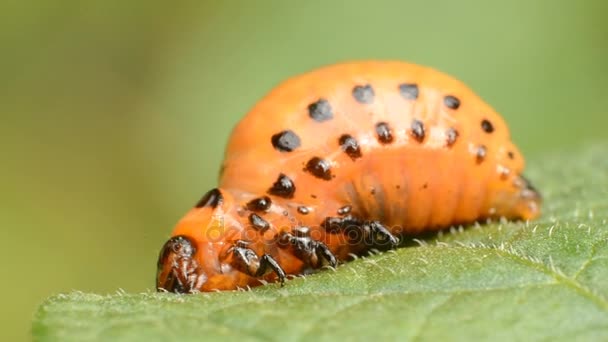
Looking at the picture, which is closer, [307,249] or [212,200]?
[307,249]

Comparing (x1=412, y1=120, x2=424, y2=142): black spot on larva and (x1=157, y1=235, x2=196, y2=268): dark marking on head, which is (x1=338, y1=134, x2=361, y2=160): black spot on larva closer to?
(x1=412, y1=120, x2=424, y2=142): black spot on larva

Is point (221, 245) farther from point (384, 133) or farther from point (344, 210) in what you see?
point (384, 133)

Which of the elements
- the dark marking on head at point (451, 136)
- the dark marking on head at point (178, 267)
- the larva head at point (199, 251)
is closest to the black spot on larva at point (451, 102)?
the dark marking on head at point (451, 136)

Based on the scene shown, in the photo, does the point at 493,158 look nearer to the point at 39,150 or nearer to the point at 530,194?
the point at 530,194

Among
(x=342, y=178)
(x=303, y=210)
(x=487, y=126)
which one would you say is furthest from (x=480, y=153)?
(x=303, y=210)

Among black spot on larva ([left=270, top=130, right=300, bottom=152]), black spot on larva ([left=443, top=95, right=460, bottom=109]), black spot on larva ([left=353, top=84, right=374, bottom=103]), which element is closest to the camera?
black spot on larva ([left=270, top=130, right=300, bottom=152])

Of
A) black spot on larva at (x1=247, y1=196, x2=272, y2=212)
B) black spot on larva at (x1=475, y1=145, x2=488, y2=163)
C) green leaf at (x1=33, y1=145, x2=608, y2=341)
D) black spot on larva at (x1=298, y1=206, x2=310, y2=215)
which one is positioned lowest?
green leaf at (x1=33, y1=145, x2=608, y2=341)

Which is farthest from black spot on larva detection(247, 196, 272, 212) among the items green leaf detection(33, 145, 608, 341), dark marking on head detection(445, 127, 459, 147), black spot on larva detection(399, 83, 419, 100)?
dark marking on head detection(445, 127, 459, 147)
